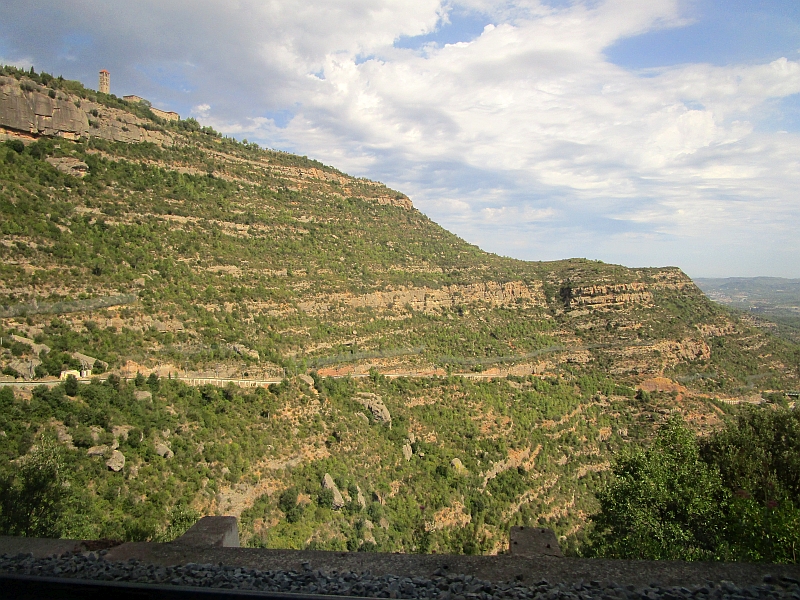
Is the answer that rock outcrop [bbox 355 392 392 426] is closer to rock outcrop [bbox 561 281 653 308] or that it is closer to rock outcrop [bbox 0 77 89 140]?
rock outcrop [bbox 0 77 89 140]

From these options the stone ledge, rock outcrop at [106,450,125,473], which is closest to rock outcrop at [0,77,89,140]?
rock outcrop at [106,450,125,473]

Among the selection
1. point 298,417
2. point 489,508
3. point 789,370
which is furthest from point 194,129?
point 789,370

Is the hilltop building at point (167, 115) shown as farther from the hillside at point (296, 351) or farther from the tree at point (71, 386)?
the tree at point (71, 386)

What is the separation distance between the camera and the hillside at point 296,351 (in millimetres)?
16297

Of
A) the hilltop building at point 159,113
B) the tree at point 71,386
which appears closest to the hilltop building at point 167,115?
the hilltop building at point 159,113

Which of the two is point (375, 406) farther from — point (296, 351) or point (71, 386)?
point (71, 386)

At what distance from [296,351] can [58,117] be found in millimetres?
19414

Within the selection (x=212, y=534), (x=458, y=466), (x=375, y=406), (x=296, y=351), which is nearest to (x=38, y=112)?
(x=296, y=351)

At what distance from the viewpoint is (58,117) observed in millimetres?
27516

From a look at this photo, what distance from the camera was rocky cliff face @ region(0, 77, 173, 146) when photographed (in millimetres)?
25594

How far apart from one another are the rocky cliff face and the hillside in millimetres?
119

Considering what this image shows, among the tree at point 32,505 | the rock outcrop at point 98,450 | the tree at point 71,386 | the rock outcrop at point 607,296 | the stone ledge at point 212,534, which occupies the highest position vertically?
the rock outcrop at point 607,296

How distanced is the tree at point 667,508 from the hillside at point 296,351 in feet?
30.5

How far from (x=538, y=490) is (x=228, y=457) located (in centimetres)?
1637
